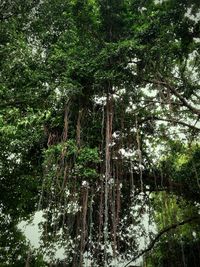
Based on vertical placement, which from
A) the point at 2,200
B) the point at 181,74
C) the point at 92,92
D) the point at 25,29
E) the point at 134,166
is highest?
the point at 25,29

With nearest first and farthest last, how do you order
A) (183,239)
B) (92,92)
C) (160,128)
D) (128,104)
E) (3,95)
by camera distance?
(3,95) < (92,92) < (128,104) < (160,128) < (183,239)

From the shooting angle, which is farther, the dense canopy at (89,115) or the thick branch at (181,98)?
the thick branch at (181,98)

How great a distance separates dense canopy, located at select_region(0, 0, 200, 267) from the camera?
543 centimetres

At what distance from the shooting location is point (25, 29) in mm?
6773

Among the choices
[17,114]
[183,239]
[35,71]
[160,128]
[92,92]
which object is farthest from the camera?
[183,239]

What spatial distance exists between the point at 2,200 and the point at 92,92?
2934 millimetres

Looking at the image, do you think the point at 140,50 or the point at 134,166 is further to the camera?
the point at 134,166

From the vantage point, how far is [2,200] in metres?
6.75

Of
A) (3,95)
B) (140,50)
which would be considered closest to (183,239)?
(140,50)

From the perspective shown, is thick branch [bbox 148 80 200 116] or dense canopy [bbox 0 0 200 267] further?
thick branch [bbox 148 80 200 116]

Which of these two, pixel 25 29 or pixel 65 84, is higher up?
pixel 25 29

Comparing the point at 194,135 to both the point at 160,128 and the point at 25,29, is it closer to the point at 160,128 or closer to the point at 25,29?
the point at 160,128

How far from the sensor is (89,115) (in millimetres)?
6297

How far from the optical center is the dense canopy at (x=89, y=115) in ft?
→ 17.8
